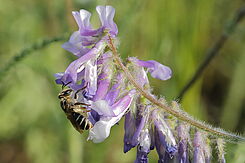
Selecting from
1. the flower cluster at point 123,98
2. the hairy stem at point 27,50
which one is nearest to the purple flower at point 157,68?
the flower cluster at point 123,98

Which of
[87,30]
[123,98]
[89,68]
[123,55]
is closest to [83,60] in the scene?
[89,68]

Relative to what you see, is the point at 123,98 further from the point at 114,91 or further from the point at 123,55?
the point at 123,55

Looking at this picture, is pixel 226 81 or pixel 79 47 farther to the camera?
pixel 226 81

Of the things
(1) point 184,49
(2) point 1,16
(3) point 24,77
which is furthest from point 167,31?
(2) point 1,16

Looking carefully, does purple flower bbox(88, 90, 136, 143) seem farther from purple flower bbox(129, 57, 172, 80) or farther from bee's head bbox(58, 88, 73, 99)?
bee's head bbox(58, 88, 73, 99)

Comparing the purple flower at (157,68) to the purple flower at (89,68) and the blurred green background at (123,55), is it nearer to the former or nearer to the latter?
the purple flower at (89,68)

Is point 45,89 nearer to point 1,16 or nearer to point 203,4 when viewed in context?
point 1,16

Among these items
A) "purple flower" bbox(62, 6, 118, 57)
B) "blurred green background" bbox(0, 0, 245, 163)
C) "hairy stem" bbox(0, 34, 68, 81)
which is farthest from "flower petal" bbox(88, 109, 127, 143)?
"blurred green background" bbox(0, 0, 245, 163)
